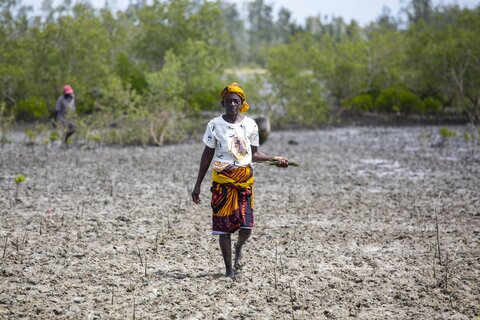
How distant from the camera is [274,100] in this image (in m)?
23.1

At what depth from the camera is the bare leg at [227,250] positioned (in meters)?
5.07

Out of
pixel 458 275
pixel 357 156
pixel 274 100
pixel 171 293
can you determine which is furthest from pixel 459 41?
pixel 171 293

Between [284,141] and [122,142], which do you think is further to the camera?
[284,141]

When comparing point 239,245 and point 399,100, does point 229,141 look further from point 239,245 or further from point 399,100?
point 399,100

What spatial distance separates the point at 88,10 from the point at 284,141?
12916mm

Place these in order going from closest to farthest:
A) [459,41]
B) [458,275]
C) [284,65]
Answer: [458,275], [459,41], [284,65]

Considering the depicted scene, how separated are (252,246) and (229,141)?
71.2 inches

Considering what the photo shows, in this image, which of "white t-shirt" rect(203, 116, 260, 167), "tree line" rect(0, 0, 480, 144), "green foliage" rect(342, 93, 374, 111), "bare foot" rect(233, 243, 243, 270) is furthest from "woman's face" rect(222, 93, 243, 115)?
"green foliage" rect(342, 93, 374, 111)

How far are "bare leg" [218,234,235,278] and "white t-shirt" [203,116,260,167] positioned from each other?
65 cm

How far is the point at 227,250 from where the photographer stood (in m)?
5.13

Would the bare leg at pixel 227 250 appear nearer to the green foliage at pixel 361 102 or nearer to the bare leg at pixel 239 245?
the bare leg at pixel 239 245

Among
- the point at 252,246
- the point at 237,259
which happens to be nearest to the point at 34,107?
the point at 252,246

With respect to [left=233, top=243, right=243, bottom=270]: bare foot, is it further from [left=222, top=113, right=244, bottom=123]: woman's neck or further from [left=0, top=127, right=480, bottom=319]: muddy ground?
[left=222, top=113, right=244, bottom=123]: woman's neck

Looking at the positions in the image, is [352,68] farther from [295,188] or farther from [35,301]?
[35,301]
